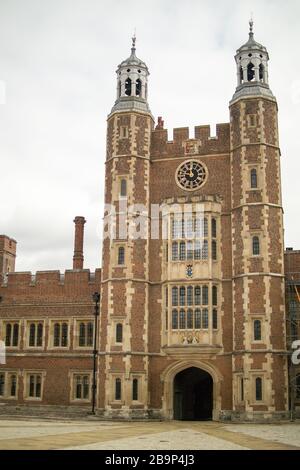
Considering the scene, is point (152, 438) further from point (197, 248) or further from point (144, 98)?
point (144, 98)

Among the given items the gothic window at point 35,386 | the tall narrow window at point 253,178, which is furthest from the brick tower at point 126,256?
the tall narrow window at point 253,178

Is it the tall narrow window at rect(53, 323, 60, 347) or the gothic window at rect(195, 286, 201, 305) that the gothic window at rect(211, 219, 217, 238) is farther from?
the tall narrow window at rect(53, 323, 60, 347)

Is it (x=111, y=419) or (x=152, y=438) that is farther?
(x=111, y=419)

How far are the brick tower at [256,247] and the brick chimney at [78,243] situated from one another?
9.95 metres

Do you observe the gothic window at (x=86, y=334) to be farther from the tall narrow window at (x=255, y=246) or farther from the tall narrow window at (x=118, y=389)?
the tall narrow window at (x=255, y=246)

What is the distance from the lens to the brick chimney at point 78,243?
3531 centimetres

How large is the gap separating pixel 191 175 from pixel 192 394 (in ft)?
40.7

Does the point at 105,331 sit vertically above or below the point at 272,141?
below

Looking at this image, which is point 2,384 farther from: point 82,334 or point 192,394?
point 192,394

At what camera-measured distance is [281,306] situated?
28375 mm

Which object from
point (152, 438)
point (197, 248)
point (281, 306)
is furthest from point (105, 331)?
point (152, 438)

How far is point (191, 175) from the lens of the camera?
31.7 meters

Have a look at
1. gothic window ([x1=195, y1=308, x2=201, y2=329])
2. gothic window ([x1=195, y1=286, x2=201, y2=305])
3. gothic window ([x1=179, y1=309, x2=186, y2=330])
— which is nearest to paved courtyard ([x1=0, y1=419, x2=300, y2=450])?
gothic window ([x1=195, y1=308, x2=201, y2=329])

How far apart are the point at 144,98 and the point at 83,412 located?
1730cm
